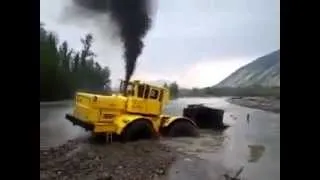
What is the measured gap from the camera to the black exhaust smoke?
199 centimetres

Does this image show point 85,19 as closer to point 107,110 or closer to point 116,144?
point 107,110

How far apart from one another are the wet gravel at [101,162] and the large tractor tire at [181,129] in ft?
0.33

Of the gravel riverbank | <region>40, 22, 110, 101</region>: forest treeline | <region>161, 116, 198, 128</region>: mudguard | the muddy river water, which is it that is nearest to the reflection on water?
the muddy river water

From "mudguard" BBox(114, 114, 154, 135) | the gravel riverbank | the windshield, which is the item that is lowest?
"mudguard" BBox(114, 114, 154, 135)

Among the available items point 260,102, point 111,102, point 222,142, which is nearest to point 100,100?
point 111,102

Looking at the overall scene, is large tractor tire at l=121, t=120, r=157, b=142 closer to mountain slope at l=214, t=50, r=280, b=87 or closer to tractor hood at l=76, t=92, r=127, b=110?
tractor hood at l=76, t=92, r=127, b=110

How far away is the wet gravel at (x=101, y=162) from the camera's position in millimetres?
1966

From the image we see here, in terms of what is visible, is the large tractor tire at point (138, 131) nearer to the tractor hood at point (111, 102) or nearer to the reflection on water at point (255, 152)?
the tractor hood at point (111, 102)

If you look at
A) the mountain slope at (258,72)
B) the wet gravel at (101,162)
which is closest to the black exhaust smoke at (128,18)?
the wet gravel at (101,162)

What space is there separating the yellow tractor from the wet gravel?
0.05 metres

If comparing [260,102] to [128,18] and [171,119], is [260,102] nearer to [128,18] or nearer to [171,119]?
[171,119]

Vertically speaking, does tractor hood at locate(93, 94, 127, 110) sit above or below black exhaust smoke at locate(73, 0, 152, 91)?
below

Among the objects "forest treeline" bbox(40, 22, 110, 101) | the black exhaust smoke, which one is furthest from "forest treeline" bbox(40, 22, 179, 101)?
the black exhaust smoke
